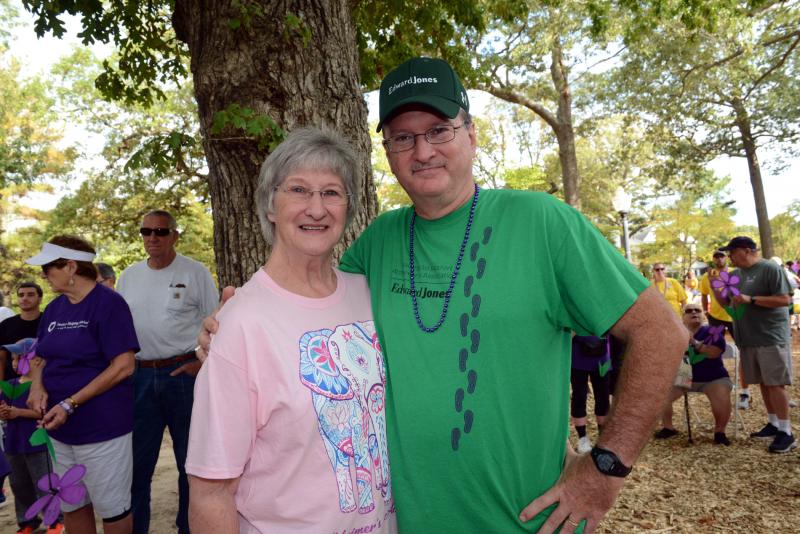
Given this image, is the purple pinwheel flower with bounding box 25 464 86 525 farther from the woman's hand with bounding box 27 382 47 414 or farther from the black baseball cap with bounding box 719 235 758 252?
the black baseball cap with bounding box 719 235 758 252

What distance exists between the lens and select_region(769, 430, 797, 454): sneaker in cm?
600

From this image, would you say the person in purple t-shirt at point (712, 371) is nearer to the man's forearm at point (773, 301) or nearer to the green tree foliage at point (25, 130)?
the man's forearm at point (773, 301)

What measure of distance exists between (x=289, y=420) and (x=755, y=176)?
2168cm

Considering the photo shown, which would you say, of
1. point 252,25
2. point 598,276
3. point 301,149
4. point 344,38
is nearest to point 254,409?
point 301,149

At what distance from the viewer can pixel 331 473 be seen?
1.59 meters

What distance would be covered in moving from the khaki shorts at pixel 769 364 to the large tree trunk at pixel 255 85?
230 inches

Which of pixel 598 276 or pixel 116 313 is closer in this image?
pixel 598 276

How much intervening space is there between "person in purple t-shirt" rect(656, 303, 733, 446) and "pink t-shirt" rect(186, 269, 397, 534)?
5786 mm

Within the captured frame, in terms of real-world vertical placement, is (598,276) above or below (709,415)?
above

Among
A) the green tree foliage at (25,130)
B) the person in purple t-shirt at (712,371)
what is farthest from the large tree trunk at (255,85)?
the green tree foliage at (25,130)

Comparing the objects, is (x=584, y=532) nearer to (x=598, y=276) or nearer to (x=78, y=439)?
(x=598, y=276)

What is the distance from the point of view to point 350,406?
163cm

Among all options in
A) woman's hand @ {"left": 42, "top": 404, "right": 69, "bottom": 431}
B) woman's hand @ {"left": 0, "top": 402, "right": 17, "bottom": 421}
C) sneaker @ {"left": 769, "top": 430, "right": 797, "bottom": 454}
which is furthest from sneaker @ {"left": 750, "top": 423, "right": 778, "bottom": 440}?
woman's hand @ {"left": 0, "top": 402, "right": 17, "bottom": 421}

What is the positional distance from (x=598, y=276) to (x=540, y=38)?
37.8 feet
